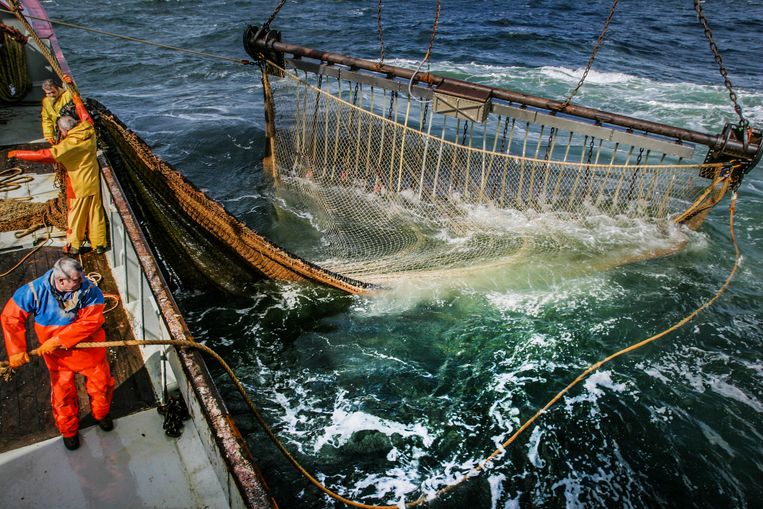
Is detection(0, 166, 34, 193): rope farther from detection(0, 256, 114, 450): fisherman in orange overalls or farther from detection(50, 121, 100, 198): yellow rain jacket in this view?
detection(0, 256, 114, 450): fisherman in orange overalls

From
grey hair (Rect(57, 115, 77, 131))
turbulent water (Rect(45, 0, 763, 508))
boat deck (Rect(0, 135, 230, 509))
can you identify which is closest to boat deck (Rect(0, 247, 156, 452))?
boat deck (Rect(0, 135, 230, 509))

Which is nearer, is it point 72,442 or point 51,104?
point 72,442

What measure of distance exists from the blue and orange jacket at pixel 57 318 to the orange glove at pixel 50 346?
3 cm

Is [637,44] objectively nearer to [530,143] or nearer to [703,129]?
[703,129]

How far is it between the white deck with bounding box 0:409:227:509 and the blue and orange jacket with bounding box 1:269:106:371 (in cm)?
68

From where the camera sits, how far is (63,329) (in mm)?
3135

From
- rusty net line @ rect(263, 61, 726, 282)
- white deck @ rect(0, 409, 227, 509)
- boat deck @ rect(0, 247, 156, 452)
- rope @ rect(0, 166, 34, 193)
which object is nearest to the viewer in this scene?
white deck @ rect(0, 409, 227, 509)

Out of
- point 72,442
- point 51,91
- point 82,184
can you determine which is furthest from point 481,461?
point 51,91

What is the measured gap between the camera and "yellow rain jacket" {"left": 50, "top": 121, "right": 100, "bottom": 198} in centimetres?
446

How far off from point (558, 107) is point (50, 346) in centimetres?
686

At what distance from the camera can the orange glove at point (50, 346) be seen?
9.70 feet

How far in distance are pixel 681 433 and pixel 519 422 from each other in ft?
5.58

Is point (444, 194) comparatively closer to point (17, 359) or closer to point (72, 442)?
Result: point (72, 442)

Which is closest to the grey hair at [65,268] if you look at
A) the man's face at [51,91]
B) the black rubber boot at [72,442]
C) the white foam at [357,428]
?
the black rubber boot at [72,442]
